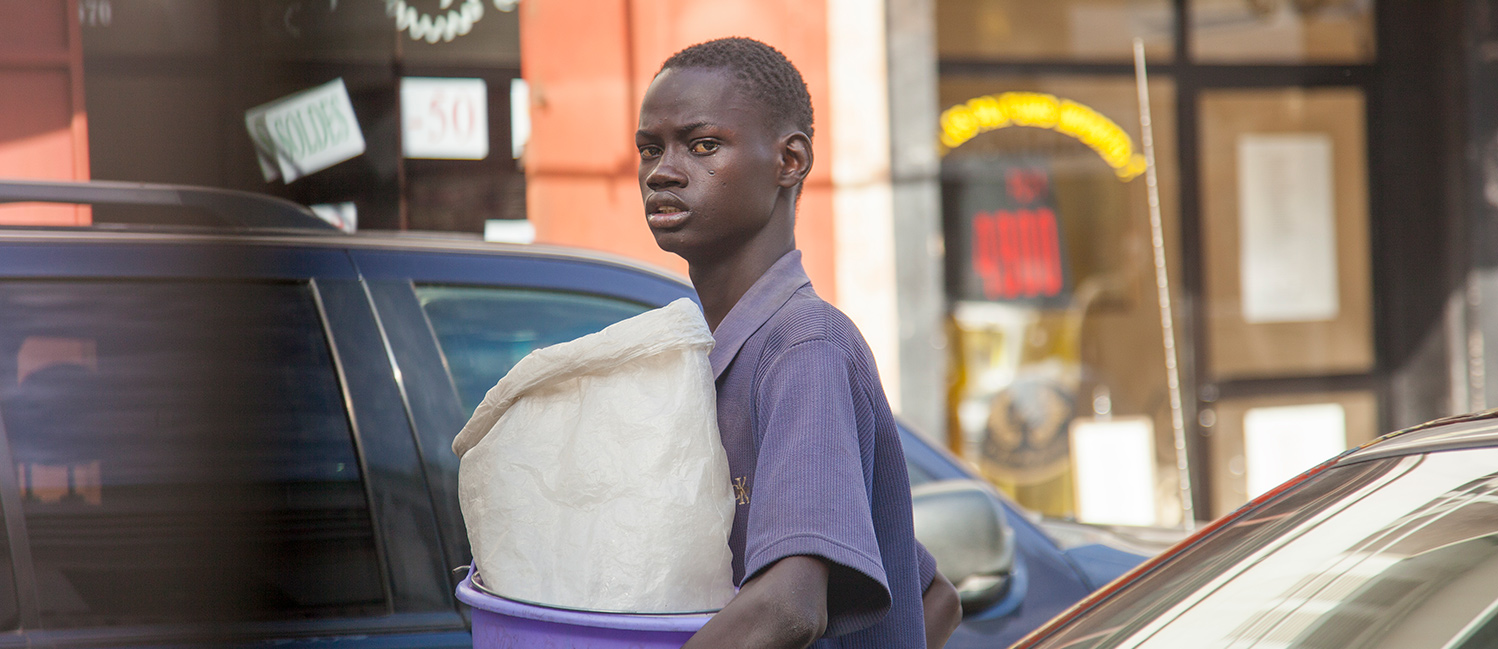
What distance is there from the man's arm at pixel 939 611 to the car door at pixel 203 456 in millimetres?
817

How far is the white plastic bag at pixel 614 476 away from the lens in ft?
3.87

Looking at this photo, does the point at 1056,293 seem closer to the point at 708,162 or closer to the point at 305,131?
the point at 305,131

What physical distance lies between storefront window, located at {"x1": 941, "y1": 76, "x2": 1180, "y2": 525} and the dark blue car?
4.35 m

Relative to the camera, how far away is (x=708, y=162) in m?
1.31

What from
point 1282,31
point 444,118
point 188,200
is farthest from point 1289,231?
point 188,200

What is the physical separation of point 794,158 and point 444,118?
3884 mm

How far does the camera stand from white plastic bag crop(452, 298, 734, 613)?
118 centimetres

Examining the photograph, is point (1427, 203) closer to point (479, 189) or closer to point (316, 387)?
point (479, 189)

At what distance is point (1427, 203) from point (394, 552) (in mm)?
6724

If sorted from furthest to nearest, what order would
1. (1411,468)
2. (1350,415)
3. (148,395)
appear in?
(1350,415) → (148,395) → (1411,468)

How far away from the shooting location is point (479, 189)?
507 centimetres

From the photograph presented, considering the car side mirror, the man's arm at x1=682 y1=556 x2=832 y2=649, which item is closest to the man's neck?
the man's arm at x1=682 y1=556 x2=832 y2=649

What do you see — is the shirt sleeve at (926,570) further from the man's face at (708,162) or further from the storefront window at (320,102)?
the storefront window at (320,102)

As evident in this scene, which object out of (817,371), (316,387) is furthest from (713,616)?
(316,387)
